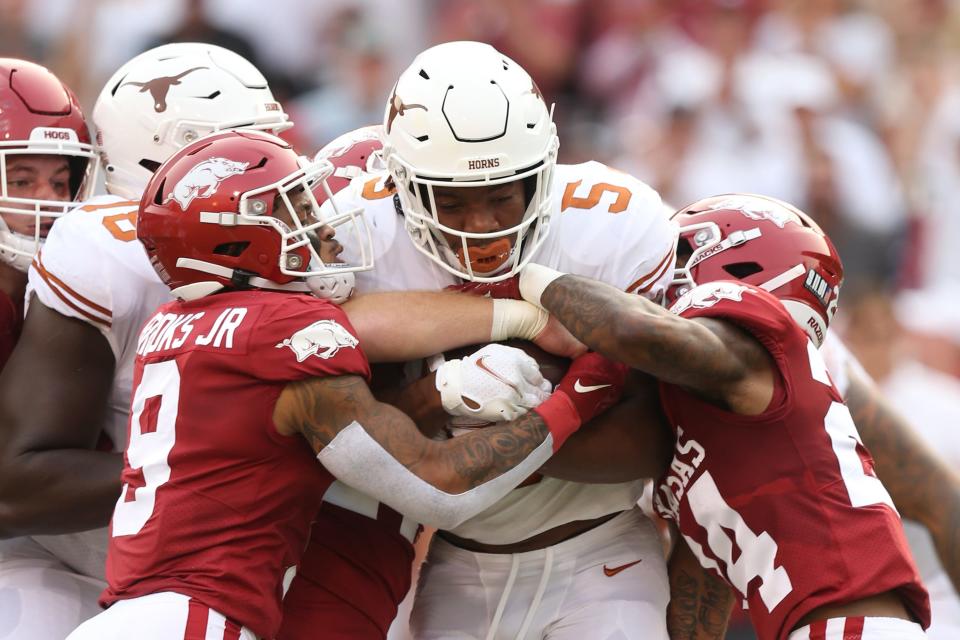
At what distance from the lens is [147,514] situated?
3000 mm

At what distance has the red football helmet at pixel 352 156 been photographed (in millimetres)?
3994

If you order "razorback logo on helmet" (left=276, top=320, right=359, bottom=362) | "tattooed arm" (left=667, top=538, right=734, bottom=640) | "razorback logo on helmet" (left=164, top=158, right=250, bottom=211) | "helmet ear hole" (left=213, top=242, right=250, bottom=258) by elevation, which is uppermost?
"razorback logo on helmet" (left=164, top=158, right=250, bottom=211)

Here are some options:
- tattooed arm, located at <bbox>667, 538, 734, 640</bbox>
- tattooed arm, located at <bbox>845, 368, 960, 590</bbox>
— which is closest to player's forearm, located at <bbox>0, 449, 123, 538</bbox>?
tattooed arm, located at <bbox>667, 538, 734, 640</bbox>

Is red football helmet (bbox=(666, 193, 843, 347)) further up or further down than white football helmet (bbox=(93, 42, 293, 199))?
further down

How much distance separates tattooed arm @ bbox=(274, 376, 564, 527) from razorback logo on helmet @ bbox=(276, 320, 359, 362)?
6 centimetres

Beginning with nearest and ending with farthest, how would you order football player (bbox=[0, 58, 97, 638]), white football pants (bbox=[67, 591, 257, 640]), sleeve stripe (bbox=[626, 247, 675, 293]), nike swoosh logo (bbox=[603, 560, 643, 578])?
white football pants (bbox=[67, 591, 257, 640]) < sleeve stripe (bbox=[626, 247, 675, 293]) < nike swoosh logo (bbox=[603, 560, 643, 578]) < football player (bbox=[0, 58, 97, 638])

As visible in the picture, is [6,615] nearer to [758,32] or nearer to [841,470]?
[841,470]

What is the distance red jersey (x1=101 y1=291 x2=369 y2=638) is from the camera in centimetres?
296

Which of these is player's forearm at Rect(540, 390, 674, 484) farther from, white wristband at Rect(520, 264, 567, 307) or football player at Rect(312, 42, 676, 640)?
white wristband at Rect(520, 264, 567, 307)

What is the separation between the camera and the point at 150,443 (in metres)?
3.05

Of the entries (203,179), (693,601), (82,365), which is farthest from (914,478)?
(82,365)

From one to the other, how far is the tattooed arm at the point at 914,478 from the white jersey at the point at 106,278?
2316mm

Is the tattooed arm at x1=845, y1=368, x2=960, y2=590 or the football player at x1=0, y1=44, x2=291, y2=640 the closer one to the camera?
the football player at x1=0, y1=44, x2=291, y2=640

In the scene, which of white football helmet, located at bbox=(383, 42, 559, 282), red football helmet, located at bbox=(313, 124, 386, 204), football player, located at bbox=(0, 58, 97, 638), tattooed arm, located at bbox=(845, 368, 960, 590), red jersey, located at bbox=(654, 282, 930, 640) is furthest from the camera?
tattooed arm, located at bbox=(845, 368, 960, 590)
